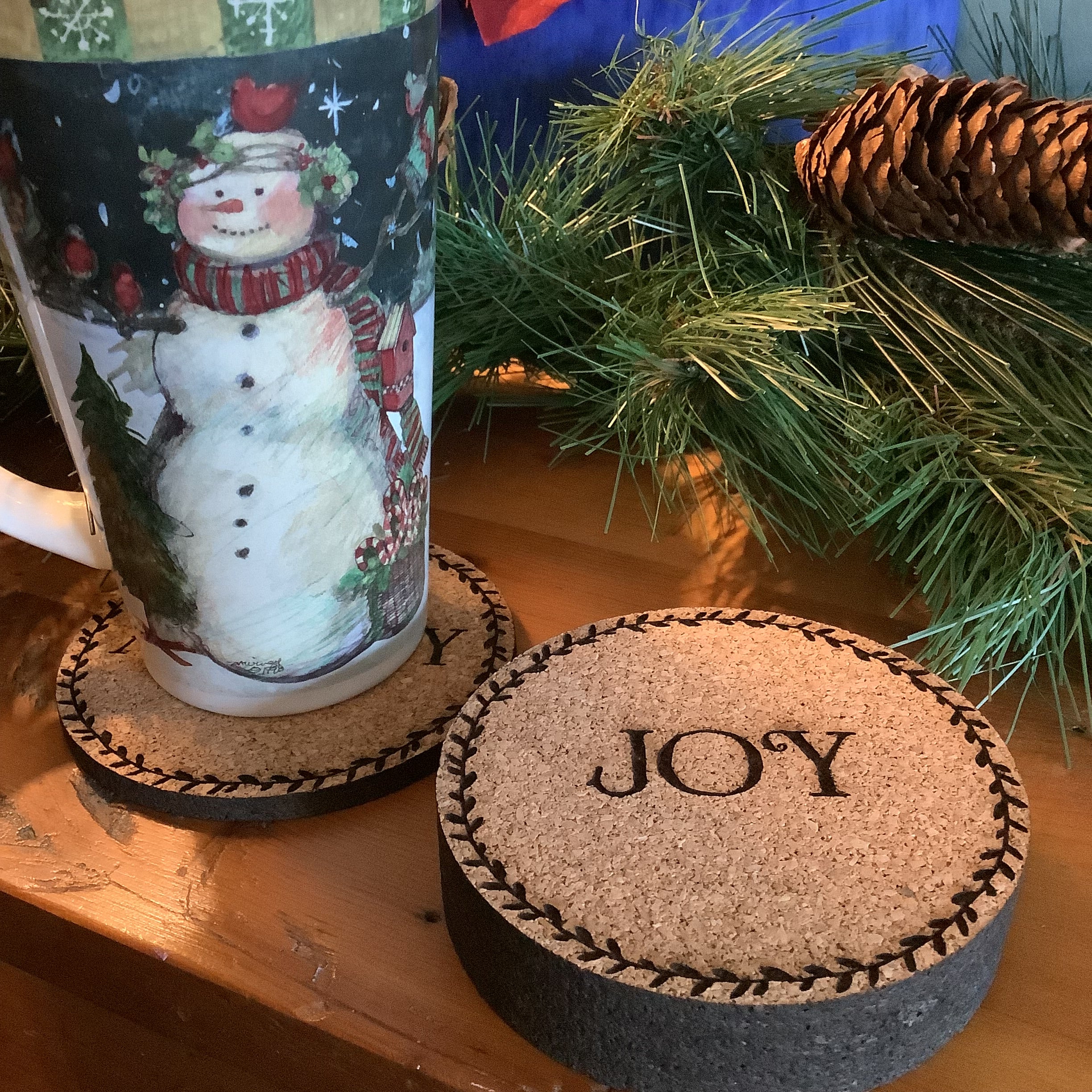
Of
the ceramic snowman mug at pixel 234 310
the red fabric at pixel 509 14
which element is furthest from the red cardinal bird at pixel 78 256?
the red fabric at pixel 509 14

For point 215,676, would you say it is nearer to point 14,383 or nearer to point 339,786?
point 339,786

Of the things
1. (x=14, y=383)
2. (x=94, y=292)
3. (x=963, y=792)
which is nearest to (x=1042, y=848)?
(x=963, y=792)

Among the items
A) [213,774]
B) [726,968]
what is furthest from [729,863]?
[213,774]

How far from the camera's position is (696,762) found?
0.26 metres

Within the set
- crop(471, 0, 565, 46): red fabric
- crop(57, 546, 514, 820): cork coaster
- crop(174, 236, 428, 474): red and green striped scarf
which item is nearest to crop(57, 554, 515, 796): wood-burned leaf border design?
crop(57, 546, 514, 820): cork coaster

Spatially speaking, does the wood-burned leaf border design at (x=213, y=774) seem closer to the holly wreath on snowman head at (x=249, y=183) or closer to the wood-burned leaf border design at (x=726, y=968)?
the wood-burned leaf border design at (x=726, y=968)

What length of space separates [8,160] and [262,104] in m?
0.06

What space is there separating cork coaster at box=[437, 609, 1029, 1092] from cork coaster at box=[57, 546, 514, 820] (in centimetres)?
4

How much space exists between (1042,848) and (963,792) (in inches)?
1.9

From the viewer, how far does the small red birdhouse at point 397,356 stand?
27 centimetres

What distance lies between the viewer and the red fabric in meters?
0.46

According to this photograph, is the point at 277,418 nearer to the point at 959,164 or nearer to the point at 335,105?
the point at 335,105

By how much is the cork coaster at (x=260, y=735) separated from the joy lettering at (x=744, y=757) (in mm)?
68

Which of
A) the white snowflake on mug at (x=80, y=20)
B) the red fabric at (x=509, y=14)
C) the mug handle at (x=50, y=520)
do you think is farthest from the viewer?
the red fabric at (x=509, y=14)
